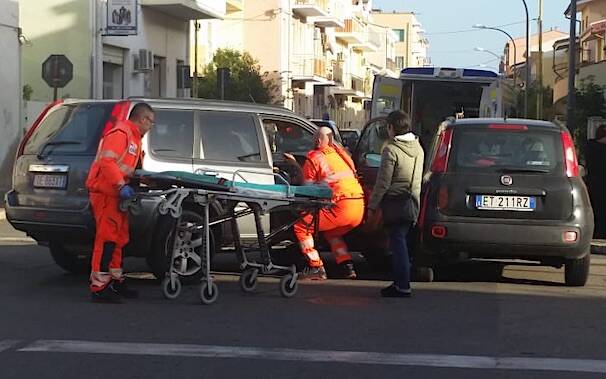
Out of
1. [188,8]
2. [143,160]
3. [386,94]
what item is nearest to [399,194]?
[143,160]

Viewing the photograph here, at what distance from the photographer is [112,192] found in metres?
7.93

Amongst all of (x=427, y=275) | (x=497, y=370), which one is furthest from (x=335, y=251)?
(x=497, y=370)

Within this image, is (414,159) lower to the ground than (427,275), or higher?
higher

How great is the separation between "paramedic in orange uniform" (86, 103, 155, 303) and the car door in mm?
1101

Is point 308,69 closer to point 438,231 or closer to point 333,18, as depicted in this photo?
point 333,18

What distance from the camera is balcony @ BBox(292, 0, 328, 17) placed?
165ft

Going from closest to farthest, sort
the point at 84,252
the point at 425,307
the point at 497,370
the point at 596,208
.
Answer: the point at 497,370 → the point at 425,307 → the point at 84,252 → the point at 596,208

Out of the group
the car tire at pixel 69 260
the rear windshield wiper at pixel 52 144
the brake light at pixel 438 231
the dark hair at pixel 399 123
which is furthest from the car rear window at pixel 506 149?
the car tire at pixel 69 260

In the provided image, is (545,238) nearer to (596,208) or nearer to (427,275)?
(427,275)

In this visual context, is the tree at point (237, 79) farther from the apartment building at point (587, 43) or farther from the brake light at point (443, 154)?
the brake light at point (443, 154)

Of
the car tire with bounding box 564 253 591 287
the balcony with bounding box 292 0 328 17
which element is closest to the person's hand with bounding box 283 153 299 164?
the car tire with bounding box 564 253 591 287

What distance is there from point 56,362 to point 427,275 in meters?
4.60

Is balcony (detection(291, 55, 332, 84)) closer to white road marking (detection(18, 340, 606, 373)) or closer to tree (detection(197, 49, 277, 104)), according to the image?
tree (detection(197, 49, 277, 104))

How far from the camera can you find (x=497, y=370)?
19.6ft
